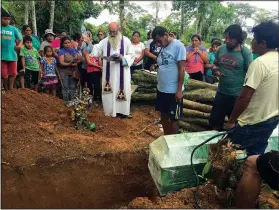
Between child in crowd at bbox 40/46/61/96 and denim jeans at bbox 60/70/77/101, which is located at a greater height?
child in crowd at bbox 40/46/61/96

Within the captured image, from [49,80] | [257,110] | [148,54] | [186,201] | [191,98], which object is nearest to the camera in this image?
[186,201]

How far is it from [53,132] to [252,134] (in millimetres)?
3203

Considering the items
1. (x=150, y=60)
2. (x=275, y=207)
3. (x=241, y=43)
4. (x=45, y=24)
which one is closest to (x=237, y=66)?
(x=241, y=43)

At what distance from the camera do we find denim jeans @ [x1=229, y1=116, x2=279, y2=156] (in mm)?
3281

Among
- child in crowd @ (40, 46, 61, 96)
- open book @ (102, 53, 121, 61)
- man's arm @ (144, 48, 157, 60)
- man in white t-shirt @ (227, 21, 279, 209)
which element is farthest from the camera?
man's arm @ (144, 48, 157, 60)

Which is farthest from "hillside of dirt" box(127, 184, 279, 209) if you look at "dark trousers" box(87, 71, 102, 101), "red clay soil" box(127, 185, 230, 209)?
"dark trousers" box(87, 71, 102, 101)

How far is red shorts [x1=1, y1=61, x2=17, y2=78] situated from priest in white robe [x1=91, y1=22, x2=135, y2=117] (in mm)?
1501

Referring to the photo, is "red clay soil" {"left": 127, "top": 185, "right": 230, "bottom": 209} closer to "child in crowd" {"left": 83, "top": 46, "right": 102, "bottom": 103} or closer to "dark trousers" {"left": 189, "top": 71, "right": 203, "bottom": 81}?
"child in crowd" {"left": 83, "top": 46, "right": 102, "bottom": 103}

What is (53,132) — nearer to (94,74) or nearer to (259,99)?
(94,74)

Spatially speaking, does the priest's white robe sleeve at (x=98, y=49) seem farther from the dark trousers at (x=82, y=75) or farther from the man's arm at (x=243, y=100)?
the man's arm at (x=243, y=100)

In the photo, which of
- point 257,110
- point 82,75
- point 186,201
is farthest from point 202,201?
point 82,75

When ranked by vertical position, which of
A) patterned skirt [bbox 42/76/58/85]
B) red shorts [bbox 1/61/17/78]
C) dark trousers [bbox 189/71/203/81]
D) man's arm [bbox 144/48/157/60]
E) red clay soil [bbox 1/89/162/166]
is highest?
man's arm [bbox 144/48/157/60]

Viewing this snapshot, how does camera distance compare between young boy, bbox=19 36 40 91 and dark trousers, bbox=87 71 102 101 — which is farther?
dark trousers, bbox=87 71 102 101

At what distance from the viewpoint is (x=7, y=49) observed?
20.3 feet
